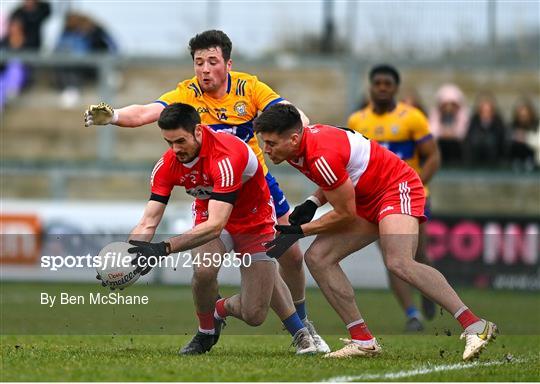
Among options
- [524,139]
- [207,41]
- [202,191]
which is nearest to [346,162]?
[202,191]

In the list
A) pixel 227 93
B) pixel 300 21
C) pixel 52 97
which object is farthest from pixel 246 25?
pixel 227 93

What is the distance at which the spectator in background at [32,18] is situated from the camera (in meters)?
23.0

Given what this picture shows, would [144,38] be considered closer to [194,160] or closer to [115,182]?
[115,182]

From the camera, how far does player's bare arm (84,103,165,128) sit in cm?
958

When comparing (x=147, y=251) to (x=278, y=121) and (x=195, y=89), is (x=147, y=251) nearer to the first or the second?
(x=278, y=121)

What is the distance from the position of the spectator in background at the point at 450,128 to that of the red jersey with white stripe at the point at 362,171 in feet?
36.5

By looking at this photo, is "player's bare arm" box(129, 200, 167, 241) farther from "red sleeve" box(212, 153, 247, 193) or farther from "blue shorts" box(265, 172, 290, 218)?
"blue shorts" box(265, 172, 290, 218)

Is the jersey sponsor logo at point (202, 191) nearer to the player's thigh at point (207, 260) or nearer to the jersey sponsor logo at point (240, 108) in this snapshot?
the player's thigh at point (207, 260)

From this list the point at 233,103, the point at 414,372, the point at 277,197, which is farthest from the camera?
the point at 277,197

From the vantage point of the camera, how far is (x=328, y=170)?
364 inches

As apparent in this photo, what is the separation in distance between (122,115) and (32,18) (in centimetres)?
1384

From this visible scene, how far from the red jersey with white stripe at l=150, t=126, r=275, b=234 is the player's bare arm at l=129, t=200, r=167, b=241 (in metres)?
0.10

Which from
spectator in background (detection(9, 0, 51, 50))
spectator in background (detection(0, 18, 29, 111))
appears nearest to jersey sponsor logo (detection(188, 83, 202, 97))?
spectator in background (detection(9, 0, 51, 50))

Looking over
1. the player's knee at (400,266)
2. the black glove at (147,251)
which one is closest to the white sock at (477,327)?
the player's knee at (400,266)
